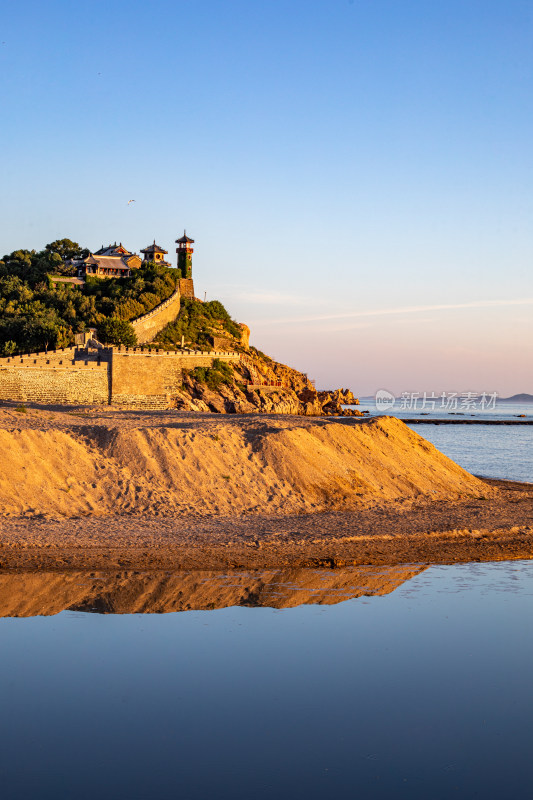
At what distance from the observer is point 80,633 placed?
11.1 m

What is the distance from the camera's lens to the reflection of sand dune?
12.4 m

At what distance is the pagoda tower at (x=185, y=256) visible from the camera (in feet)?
308

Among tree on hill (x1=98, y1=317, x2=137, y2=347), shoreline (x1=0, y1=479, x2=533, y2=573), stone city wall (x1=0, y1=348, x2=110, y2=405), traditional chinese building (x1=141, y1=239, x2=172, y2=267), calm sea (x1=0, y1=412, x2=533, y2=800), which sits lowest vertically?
calm sea (x1=0, y1=412, x2=533, y2=800)

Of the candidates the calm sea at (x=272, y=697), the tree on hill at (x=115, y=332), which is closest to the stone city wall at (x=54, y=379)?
the tree on hill at (x=115, y=332)

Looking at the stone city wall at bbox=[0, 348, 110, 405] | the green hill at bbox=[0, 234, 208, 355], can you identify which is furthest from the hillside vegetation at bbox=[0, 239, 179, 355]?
the stone city wall at bbox=[0, 348, 110, 405]

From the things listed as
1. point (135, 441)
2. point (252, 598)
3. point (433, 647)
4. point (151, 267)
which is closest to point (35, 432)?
point (135, 441)

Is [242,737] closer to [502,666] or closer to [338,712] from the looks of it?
[338,712]

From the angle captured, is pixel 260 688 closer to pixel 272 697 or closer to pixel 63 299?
→ pixel 272 697

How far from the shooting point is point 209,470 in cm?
2267

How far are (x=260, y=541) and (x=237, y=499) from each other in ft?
14.0

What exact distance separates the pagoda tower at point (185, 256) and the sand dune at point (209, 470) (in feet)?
222

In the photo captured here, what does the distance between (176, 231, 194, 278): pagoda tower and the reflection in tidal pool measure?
3240 inches

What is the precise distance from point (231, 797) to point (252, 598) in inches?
254

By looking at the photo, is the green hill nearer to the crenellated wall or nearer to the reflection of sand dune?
the crenellated wall
